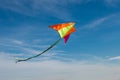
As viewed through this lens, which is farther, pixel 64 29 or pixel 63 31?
pixel 64 29

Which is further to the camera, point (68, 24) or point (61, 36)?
point (68, 24)

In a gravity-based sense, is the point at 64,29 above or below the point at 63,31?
above

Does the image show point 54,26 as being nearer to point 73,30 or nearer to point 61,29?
point 61,29

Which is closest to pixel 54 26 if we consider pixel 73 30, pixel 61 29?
pixel 61 29

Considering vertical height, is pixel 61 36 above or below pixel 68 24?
below

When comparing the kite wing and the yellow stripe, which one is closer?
the yellow stripe

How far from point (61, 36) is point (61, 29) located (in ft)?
5.14

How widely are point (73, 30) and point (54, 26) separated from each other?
326 cm

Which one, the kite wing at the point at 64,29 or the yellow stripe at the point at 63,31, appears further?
the kite wing at the point at 64,29

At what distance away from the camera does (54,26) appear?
103ft

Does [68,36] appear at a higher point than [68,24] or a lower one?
lower

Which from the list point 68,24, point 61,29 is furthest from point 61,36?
point 68,24

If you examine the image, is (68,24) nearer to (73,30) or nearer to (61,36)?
(73,30)

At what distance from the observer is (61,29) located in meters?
31.2
